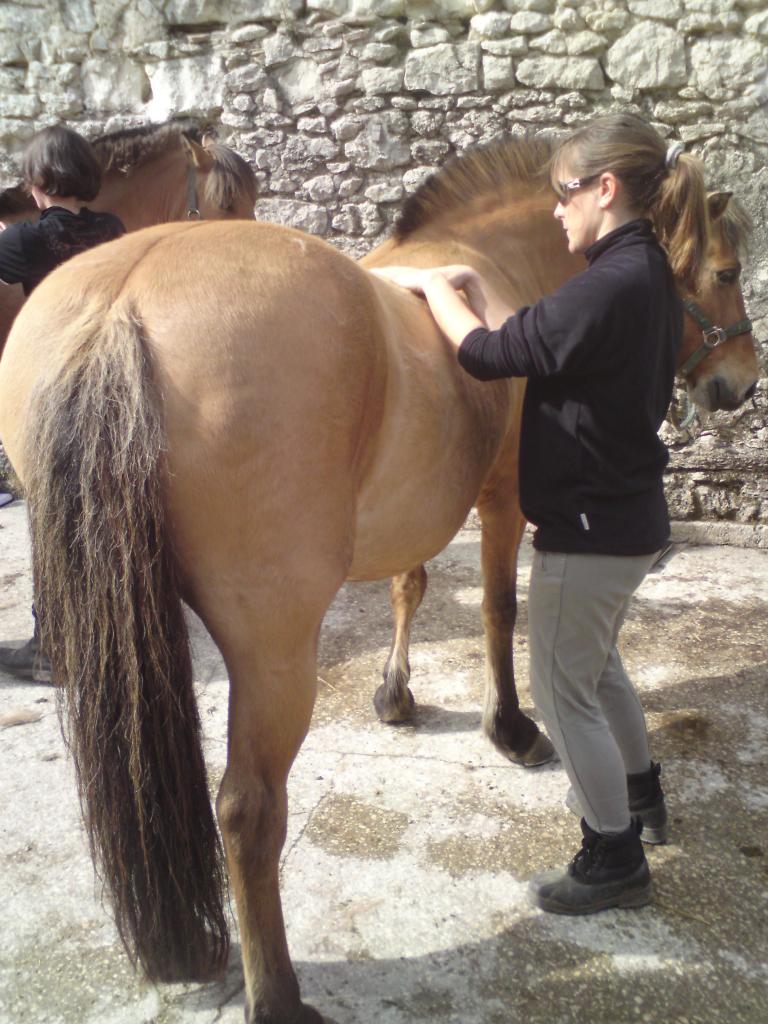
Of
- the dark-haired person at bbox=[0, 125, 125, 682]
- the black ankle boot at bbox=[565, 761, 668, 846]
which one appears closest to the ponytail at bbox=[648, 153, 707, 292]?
the black ankle boot at bbox=[565, 761, 668, 846]

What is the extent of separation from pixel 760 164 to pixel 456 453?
12.2ft

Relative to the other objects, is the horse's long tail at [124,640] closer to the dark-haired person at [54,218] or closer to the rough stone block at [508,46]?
the dark-haired person at [54,218]

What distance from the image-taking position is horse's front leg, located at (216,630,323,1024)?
1513 mm

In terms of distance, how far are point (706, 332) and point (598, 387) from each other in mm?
1030

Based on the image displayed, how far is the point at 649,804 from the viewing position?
7.34 feet

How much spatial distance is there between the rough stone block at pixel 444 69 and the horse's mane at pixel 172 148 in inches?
61.8

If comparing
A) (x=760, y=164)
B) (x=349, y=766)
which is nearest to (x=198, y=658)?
(x=349, y=766)

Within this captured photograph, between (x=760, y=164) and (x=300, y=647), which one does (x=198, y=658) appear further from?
(x=760, y=164)

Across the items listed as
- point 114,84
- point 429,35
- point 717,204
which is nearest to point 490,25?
point 429,35

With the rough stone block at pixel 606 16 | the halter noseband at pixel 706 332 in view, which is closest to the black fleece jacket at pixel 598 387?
the halter noseband at pixel 706 332

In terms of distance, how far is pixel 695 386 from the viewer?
8.59ft

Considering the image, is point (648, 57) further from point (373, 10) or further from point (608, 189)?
point (608, 189)

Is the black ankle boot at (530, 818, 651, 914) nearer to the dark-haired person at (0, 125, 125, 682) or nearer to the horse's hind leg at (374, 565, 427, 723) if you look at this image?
the horse's hind leg at (374, 565, 427, 723)

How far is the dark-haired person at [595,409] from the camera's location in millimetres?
1627
